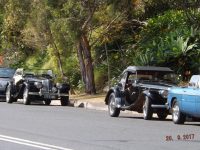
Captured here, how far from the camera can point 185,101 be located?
17750 millimetres

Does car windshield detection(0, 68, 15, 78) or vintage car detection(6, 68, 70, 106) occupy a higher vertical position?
car windshield detection(0, 68, 15, 78)

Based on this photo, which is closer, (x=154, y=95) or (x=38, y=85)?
(x=154, y=95)

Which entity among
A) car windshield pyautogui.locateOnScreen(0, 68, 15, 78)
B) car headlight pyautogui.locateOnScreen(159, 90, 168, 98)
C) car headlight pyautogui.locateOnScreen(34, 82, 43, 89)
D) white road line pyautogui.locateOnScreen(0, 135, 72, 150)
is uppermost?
car windshield pyautogui.locateOnScreen(0, 68, 15, 78)

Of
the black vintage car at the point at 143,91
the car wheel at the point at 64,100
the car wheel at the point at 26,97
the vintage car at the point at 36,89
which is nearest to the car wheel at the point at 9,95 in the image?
the vintage car at the point at 36,89

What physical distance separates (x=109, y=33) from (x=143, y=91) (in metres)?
12.8

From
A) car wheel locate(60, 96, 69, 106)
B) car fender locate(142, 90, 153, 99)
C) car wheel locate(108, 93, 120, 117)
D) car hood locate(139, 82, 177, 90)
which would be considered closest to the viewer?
car fender locate(142, 90, 153, 99)

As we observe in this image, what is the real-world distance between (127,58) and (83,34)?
4223mm

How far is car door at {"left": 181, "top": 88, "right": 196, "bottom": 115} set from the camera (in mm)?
17345

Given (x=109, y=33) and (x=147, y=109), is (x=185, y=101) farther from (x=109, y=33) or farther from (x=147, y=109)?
(x=109, y=33)

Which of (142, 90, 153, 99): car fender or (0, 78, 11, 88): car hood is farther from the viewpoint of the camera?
(0, 78, 11, 88): car hood

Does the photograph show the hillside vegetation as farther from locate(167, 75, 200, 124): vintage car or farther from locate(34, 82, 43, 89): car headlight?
locate(167, 75, 200, 124): vintage car

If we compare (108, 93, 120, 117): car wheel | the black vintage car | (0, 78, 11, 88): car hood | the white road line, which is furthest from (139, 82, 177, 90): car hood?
(0, 78, 11, 88): car hood

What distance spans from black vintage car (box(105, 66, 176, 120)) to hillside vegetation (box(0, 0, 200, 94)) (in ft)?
18.9
